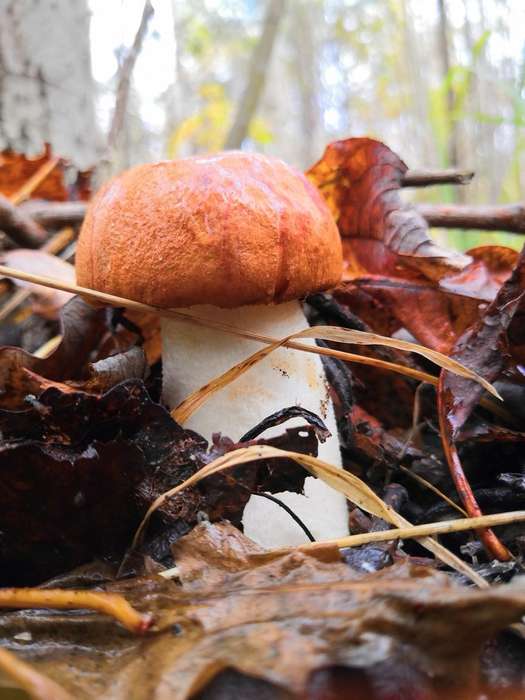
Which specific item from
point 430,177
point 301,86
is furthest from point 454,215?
point 301,86

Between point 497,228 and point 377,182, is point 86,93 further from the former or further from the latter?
point 497,228

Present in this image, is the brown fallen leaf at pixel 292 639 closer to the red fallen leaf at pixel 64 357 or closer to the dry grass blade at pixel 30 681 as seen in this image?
the dry grass blade at pixel 30 681

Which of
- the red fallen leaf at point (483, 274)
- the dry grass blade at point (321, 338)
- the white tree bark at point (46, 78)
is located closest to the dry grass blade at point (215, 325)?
the dry grass blade at point (321, 338)

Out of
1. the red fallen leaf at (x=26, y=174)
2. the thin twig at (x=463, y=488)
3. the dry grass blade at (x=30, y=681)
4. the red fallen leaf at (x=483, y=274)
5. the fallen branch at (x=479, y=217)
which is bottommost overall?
the thin twig at (x=463, y=488)

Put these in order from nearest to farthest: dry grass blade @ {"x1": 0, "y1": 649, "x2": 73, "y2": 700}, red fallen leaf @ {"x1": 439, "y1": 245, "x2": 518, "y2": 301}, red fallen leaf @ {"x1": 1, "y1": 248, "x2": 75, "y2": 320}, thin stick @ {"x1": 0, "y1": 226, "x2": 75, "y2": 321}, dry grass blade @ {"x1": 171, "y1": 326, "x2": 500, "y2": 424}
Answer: dry grass blade @ {"x1": 0, "y1": 649, "x2": 73, "y2": 700} → dry grass blade @ {"x1": 171, "y1": 326, "x2": 500, "y2": 424} → red fallen leaf @ {"x1": 439, "y1": 245, "x2": 518, "y2": 301} → red fallen leaf @ {"x1": 1, "y1": 248, "x2": 75, "y2": 320} → thin stick @ {"x1": 0, "y1": 226, "x2": 75, "y2": 321}

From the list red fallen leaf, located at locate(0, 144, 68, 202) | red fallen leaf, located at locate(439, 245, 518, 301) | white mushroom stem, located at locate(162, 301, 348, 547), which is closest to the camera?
white mushroom stem, located at locate(162, 301, 348, 547)

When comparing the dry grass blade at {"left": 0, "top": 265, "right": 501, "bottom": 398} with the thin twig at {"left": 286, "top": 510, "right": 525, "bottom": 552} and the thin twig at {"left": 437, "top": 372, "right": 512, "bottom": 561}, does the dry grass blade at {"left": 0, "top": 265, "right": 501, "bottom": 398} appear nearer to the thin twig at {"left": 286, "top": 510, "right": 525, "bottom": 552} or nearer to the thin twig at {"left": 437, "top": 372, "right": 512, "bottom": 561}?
the thin twig at {"left": 437, "top": 372, "right": 512, "bottom": 561}

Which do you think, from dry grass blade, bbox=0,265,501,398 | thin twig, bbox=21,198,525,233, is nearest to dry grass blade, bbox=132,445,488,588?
dry grass blade, bbox=0,265,501,398
